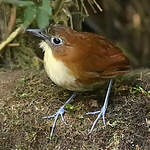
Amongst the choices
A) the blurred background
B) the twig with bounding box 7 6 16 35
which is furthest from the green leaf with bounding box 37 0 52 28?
the twig with bounding box 7 6 16 35

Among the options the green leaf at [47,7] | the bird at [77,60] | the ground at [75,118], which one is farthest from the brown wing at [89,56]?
the green leaf at [47,7]

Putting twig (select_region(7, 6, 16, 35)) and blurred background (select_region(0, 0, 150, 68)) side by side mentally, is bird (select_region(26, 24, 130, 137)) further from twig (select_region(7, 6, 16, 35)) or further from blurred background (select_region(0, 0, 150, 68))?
twig (select_region(7, 6, 16, 35))

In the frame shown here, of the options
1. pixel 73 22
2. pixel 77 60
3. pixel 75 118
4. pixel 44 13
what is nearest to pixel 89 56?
pixel 77 60

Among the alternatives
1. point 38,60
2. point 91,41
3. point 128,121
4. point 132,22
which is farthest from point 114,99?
point 132,22

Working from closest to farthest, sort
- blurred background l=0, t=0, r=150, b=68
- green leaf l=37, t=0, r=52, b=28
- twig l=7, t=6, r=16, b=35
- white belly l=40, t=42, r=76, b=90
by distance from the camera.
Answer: white belly l=40, t=42, r=76, b=90, green leaf l=37, t=0, r=52, b=28, blurred background l=0, t=0, r=150, b=68, twig l=7, t=6, r=16, b=35

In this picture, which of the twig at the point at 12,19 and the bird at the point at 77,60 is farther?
the twig at the point at 12,19

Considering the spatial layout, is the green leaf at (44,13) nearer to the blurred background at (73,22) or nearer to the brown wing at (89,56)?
the blurred background at (73,22)
